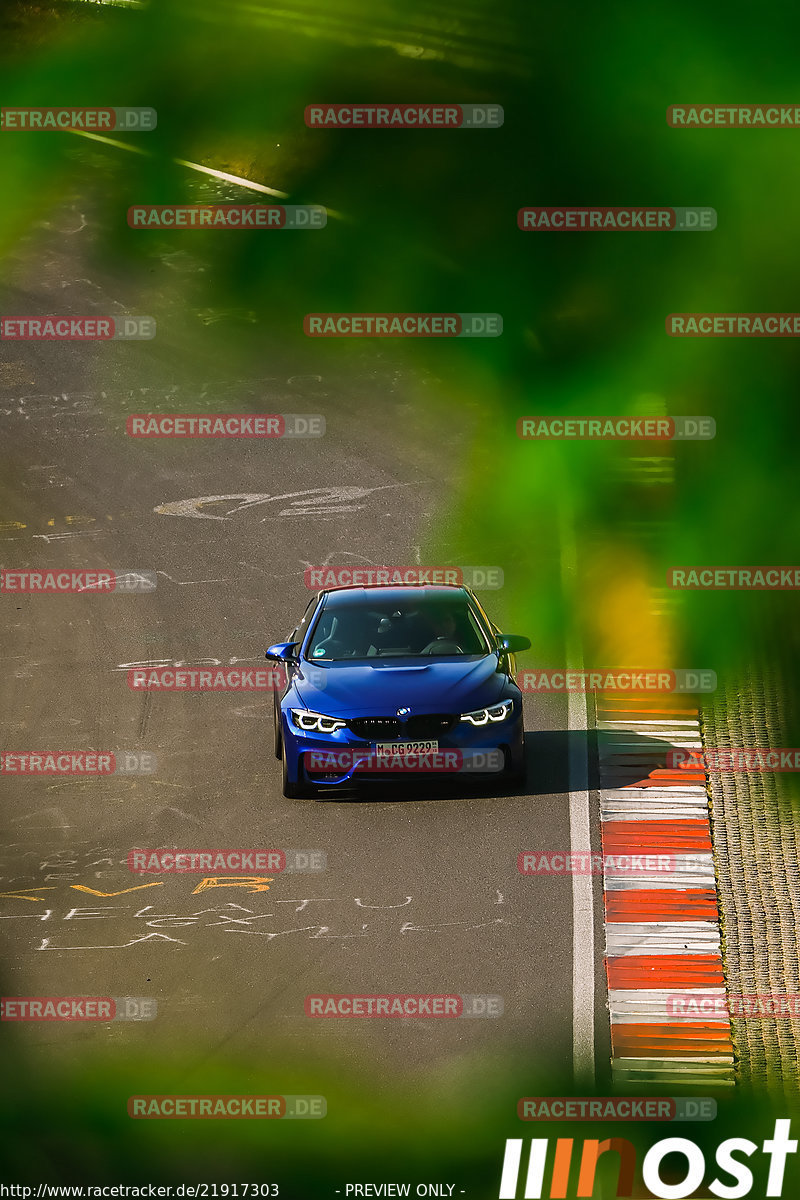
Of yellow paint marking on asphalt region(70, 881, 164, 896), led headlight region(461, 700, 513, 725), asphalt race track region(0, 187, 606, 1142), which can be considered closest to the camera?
asphalt race track region(0, 187, 606, 1142)

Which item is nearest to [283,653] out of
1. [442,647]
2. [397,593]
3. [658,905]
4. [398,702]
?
[397,593]

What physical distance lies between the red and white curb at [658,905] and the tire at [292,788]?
2.43 m

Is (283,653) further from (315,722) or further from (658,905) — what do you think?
(658,905)

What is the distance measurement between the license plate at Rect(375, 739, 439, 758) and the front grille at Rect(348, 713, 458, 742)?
5 cm

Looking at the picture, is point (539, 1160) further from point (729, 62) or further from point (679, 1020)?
point (729, 62)

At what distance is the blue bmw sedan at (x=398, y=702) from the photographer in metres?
13.5

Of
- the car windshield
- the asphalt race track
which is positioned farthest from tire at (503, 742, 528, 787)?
the car windshield

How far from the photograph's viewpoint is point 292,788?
1398 cm

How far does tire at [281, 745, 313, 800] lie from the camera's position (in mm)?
13922

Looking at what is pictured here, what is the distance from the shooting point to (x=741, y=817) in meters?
14.0

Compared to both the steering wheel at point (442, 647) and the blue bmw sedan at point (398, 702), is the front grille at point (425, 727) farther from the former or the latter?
the steering wheel at point (442, 647)

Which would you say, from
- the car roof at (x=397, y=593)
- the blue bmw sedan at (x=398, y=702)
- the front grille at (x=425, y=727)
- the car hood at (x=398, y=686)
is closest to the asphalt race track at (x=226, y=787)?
the blue bmw sedan at (x=398, y=702)

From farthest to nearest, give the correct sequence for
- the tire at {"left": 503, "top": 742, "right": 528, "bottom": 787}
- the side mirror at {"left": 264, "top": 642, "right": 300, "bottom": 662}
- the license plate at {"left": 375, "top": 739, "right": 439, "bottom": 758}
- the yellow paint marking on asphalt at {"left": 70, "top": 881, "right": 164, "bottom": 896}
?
the side mirror at {"left": 264, "top": 642, "right": 300, "bottom": 662}
the tire at {"left": 503, "top": 742, "right": 528, "bottom": 787}
the license plate at {"left": 375, "top": 739, "right": 439, "bottom": 758}
the yellow paint marking on asphalt at {"left": 70, "top": 881, "right": 164, "bottom": 896}

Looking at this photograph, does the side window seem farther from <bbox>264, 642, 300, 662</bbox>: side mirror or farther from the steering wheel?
the steering wheel
